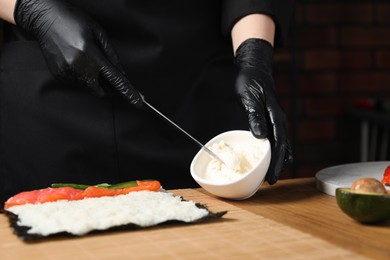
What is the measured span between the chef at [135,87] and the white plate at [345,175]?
277mm

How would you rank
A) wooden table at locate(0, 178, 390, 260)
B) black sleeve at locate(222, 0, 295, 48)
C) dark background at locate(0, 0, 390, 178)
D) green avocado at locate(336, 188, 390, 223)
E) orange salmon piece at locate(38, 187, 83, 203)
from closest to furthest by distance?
wooden table at locate(0, 178, 390, 260) < green avocado at locate(336, 188, 390, 223) < orange salmon piece at locate(38, 187, 83, 203) < black sleeve at locate(222, 0, 295, 48) < dark background at locate(0, 0, 390, 178)

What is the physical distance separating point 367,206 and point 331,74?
2695 mm

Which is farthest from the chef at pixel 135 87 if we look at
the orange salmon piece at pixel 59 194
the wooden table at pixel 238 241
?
the wooden table at pixel 238 241

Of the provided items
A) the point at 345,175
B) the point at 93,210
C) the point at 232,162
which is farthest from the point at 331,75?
the point at 93,210

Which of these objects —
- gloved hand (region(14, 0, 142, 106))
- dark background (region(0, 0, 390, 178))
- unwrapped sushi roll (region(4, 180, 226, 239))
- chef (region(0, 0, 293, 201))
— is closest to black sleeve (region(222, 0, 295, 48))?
chef (region(0, 0, 293, 201))

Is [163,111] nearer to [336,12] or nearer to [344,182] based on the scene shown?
[344,182]

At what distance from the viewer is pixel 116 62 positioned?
4.66 ft

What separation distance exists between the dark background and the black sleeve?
194 centimetres

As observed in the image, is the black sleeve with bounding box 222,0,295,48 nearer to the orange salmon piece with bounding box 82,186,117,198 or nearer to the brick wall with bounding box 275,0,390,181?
the orange salmon piece with bounding box 82,186,117,198

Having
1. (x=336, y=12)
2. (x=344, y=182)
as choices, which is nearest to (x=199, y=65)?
(x=344, y=182)

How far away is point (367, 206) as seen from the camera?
1.04 metres

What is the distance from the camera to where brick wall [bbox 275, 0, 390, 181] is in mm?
3596

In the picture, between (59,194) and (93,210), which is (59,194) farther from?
(93,210)

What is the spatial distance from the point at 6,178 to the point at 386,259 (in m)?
1.06
